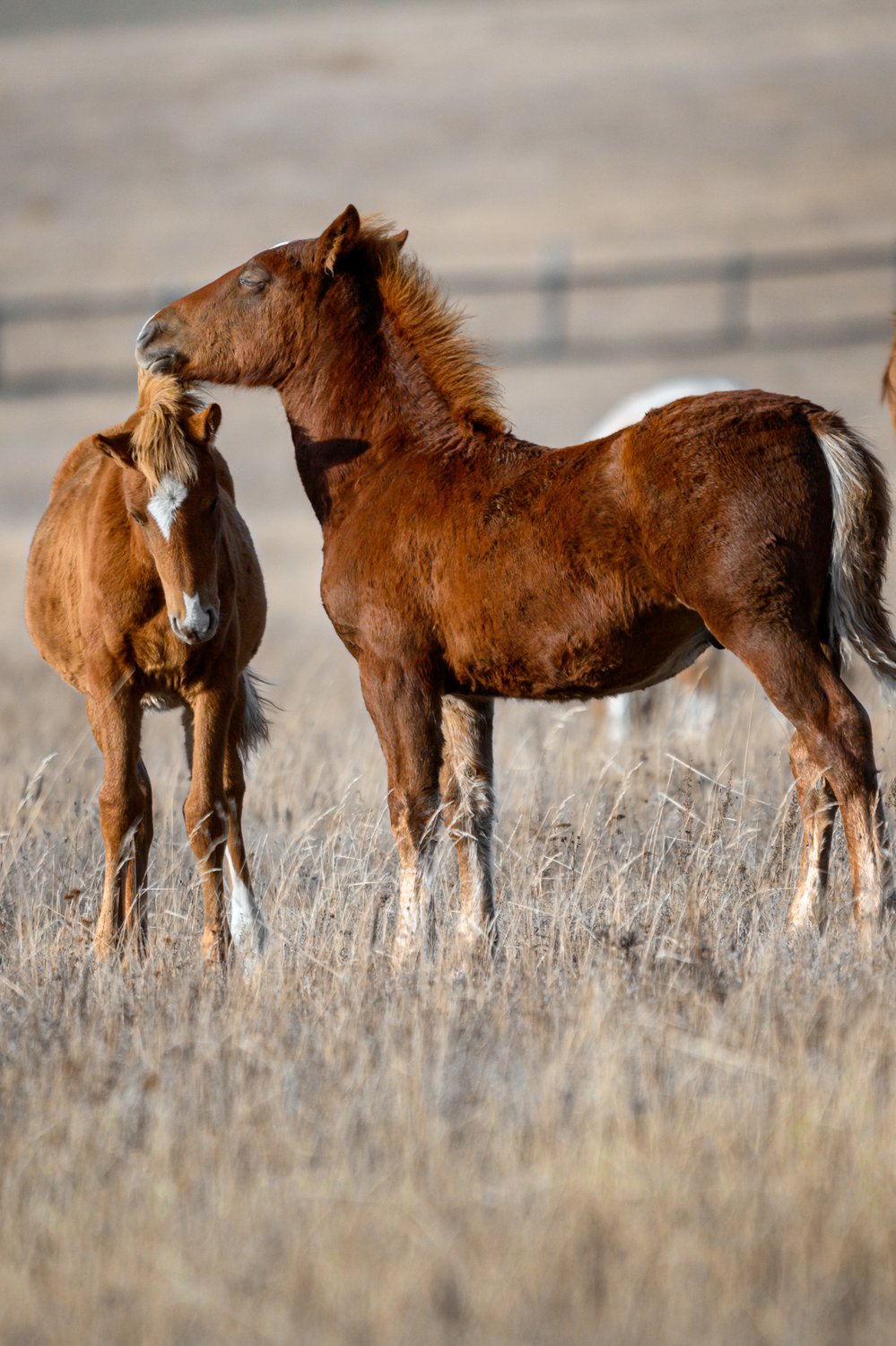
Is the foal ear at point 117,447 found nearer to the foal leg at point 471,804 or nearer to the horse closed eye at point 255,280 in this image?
the horse closed eye at point 255,280

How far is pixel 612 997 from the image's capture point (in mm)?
3719

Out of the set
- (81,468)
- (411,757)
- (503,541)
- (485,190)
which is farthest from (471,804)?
(485,190)

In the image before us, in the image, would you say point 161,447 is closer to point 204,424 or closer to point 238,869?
point 204,424

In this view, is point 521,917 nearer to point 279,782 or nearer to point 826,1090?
point 826,1090

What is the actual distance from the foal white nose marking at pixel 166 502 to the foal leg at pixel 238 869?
3.41 ft

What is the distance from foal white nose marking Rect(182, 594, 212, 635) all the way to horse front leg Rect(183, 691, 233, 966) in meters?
0.53

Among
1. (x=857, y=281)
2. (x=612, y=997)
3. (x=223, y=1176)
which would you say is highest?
(x=857, y=281)

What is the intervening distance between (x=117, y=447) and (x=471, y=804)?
5.18 ft

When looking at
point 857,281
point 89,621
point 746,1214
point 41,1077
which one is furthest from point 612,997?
point 857,281

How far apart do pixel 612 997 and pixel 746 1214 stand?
1.06 metres

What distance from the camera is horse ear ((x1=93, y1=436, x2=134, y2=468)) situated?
462 cm

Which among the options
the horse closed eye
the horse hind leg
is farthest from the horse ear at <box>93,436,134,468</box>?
the horse hind leg

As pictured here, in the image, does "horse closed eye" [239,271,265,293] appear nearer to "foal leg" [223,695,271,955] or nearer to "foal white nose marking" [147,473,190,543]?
"foal white nose marking" [147,473,190,543]

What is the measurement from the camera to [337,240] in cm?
476
